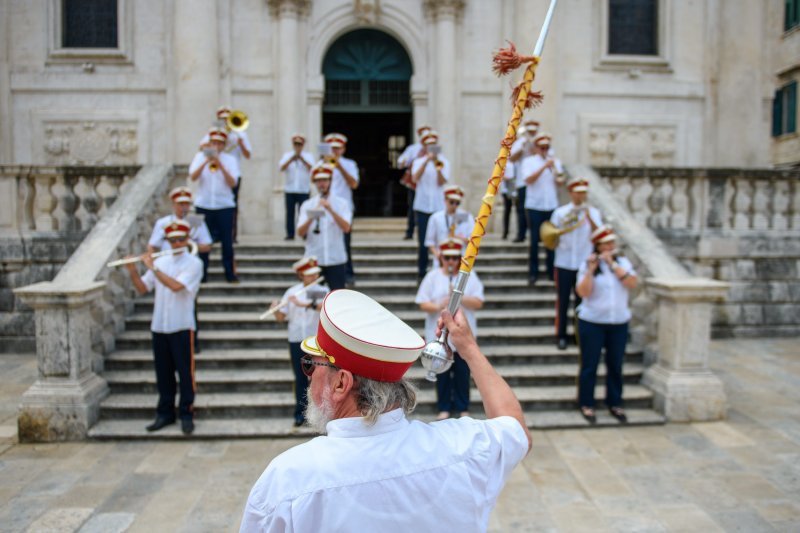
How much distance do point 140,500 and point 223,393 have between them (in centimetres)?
234

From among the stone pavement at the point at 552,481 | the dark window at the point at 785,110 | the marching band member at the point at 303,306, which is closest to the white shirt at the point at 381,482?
the stone pavement at the point at 552,481

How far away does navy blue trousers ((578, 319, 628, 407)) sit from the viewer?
7453 millimetres

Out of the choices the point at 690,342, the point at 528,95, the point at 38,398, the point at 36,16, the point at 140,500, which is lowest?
the point at 140,500

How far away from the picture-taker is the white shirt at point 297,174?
37.2 feet

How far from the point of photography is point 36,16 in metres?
14.4

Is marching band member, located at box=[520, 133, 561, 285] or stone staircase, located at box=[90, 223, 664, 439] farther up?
marching band member, located at box=[520, 133, 561, 285]

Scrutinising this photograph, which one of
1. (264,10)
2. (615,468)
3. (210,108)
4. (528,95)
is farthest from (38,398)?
(264,10)

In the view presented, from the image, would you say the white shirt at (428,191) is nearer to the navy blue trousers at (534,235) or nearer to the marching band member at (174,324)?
the navy blue trousers at (534,235)

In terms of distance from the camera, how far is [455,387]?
7391mm

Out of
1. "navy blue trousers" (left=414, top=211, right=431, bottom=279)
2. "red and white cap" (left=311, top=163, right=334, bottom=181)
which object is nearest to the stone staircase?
"navy blue trousers" (left=414, top=211, right=431, bottom=279)

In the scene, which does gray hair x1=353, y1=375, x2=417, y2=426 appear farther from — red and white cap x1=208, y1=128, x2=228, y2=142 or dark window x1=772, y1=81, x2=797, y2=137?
dark window x1=772, y1=81, x2=797, y2=137

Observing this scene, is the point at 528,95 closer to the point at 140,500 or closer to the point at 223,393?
the point at 140,500

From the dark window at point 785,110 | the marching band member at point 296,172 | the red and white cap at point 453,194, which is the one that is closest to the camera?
the red and white cap at point 453,194

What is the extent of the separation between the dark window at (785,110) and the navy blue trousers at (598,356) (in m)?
25.4
